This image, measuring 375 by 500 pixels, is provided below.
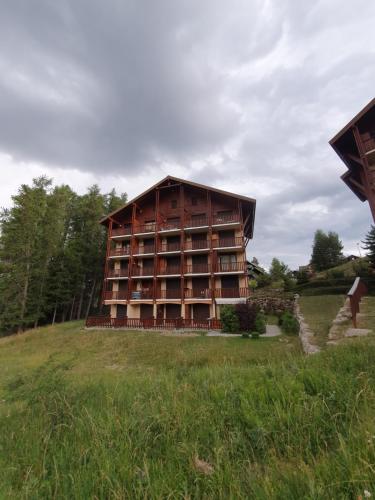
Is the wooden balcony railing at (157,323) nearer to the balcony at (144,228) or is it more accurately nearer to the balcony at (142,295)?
the balcony at (142,295)

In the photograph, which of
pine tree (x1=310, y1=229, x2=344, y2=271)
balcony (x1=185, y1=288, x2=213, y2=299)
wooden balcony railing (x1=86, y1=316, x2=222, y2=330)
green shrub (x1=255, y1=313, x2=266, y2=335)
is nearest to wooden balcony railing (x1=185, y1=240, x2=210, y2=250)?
balcony (x1=185, y1=288, x2=213, y2=299)

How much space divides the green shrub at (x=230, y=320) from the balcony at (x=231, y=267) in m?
4.23

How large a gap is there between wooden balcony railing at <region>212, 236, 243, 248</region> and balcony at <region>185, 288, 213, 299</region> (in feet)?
14.6

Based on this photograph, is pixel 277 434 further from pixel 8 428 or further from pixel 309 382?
pixel 8 428

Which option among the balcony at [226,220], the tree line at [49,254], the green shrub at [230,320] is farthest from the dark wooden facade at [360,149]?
the tree line at [49,254]

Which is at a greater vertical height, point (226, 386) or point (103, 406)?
point (226, 386)

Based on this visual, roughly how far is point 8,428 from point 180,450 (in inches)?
111

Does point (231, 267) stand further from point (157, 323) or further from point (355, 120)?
point (355, 120)

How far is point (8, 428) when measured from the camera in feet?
10.1

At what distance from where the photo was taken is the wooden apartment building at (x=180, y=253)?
2047 centimetres

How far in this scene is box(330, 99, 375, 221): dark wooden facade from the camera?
1295cm

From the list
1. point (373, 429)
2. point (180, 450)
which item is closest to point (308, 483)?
point (373, 429)

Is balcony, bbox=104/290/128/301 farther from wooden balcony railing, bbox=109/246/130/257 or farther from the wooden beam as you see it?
the wooden beam

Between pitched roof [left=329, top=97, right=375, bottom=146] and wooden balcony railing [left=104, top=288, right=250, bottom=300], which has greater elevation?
pitched roof [left=329, top=97, right=375, bottom=146]
